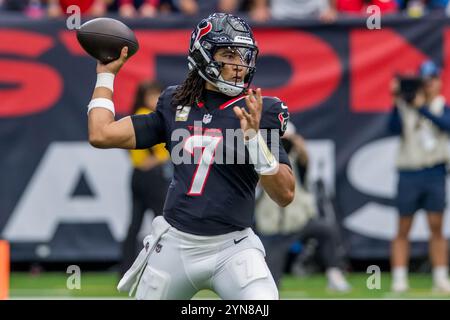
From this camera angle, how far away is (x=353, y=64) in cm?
1021

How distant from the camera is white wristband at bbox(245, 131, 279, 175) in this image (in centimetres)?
441

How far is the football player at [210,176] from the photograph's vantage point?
462 cm

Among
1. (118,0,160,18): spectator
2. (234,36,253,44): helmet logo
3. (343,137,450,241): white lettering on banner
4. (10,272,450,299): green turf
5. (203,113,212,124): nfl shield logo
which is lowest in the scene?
(10,272,450,299): green turf

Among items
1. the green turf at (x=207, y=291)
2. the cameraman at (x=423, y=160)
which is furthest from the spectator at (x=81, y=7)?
the cameraman at (x=423, y=160)

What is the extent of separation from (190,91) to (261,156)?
2.04 ft

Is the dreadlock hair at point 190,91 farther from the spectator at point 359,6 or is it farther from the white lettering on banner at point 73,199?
the spectator at point 359,6

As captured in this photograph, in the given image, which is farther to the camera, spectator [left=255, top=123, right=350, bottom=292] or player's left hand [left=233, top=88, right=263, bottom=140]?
spectator [left=255, top=123, right=350, bottom=292]

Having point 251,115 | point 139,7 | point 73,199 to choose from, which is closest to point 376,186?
point 73,199

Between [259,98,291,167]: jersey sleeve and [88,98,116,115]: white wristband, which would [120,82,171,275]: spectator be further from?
[259,98,291,167]: jersey sleeve

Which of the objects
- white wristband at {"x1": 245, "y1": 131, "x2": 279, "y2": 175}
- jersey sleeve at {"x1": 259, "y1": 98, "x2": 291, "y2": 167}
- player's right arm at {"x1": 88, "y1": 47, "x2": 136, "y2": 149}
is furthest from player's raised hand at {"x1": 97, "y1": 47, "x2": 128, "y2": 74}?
white wristband at {"x1": 245, "y1": 131, "x2": 279, "y2": 175}

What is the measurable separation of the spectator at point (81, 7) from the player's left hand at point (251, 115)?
20.2 feet

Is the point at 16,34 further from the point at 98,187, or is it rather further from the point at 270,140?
the point at 270,140

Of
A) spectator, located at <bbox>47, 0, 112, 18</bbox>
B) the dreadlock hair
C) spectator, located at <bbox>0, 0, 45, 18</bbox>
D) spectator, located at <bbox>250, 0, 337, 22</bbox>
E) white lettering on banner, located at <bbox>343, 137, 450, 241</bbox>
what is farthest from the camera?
spectator, located at <bbox>0, 0, 45, 18</bbox>
